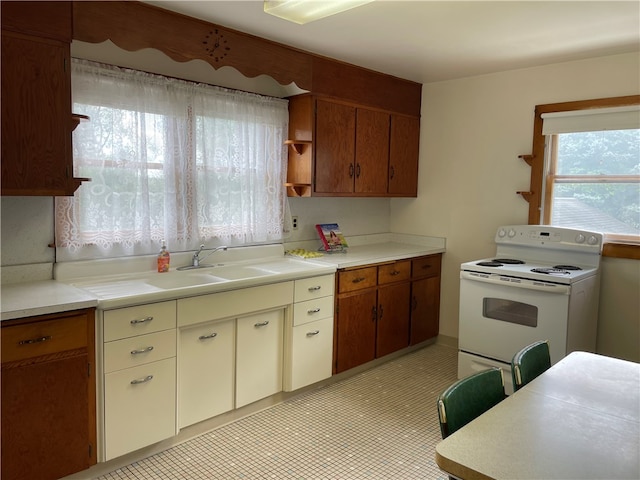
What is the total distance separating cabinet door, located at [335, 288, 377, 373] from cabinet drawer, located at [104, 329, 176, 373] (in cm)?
132

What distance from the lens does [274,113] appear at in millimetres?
3568

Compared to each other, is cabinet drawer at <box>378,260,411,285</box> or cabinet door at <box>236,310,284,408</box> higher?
cabinet drawer at <box>378,260,411,285</box>

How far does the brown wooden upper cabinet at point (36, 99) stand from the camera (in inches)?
84.5

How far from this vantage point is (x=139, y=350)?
2.43 metres

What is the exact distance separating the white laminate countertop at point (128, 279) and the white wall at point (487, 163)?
41 cm

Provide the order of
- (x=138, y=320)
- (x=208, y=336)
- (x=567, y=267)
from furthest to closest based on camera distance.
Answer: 1. (x=567, y=267)
2. (x=208, y=336)
3. (x=138, y=320)

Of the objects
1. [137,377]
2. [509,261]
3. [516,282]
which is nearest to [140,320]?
[137,377]

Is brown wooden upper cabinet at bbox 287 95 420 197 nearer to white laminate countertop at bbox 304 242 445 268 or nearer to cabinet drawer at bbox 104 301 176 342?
white laminate countertop at bbox 304 242 445 268

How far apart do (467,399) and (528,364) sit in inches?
17.5

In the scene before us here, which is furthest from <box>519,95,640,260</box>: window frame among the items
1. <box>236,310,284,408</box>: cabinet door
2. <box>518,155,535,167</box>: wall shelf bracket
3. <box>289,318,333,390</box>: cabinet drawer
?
<box>236,310,284,408</box>: cabinet door

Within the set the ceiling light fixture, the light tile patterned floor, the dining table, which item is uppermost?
the ceiling light fixture

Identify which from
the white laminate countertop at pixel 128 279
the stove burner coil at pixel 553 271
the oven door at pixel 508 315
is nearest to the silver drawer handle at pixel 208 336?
the white laminate countertop at pixel 128 279

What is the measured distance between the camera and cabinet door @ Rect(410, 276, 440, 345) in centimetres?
417

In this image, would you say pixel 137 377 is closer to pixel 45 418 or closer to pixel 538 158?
pixel 45 418
